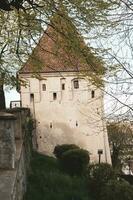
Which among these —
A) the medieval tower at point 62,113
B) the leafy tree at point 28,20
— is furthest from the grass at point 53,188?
the medieval tower at point 62,113

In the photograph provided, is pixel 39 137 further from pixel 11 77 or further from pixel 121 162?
pixel 11 77

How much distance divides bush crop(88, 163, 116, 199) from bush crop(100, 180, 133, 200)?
25.5 inches

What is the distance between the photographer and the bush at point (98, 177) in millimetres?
18009

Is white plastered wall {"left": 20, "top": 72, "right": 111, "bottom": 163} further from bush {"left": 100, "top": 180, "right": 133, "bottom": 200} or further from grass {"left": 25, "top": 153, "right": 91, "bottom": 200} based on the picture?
bush {"left": 100, "top": 180, "right": 133, "bottom": 200}

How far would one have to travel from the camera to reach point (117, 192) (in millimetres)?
16531

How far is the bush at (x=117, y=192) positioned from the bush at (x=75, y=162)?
5145 millimetres

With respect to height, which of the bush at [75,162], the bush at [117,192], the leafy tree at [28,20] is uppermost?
the leafy tree at [28,20]

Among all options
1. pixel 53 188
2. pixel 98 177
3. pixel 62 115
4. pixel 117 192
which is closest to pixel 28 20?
pixel 53 188

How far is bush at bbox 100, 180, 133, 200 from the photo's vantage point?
53.7 ft

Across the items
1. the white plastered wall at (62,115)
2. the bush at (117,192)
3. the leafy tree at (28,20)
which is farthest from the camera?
the white plastered wall at (62,115)

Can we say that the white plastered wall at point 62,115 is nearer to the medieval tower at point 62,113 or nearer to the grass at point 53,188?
the medieval tower at point 62,113

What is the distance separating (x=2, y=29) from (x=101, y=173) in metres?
6.89

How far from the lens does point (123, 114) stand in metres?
8.87

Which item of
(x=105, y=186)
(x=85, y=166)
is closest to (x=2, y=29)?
(x=105, y=186)
